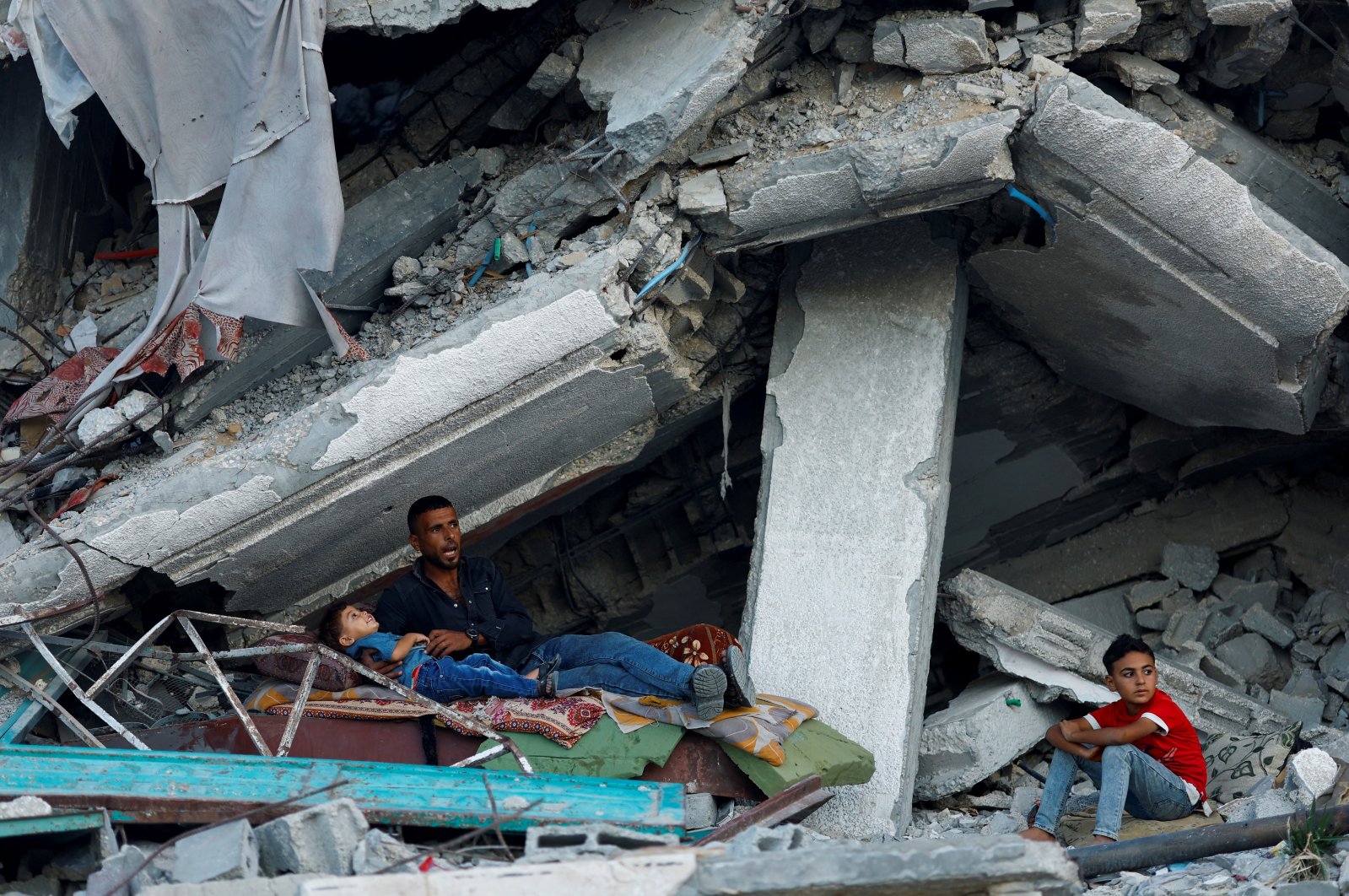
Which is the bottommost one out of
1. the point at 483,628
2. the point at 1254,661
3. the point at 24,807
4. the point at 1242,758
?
the point at 1254,661

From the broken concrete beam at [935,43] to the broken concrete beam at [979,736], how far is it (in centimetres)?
240

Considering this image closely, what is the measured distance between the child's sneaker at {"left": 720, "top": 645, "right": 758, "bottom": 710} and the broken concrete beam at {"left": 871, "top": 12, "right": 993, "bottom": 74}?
214 cm

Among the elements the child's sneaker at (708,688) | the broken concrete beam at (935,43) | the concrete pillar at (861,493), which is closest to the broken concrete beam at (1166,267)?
the broken concrete beam at (935,43)

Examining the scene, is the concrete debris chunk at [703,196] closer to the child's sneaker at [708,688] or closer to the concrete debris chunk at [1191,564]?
the child's sneaker at [708,688]

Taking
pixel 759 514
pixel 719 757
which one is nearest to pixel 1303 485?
pixel 759 514

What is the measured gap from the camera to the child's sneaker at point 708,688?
4668mm

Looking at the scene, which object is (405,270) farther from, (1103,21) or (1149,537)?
(1149,537)

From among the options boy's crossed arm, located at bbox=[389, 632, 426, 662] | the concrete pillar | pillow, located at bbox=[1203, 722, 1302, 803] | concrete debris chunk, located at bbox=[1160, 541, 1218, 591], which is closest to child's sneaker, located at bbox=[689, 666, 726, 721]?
the concrete pillar

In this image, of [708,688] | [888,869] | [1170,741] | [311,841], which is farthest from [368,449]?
[1170,741]

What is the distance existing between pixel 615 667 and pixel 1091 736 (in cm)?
157

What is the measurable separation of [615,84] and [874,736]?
2471 millimetres

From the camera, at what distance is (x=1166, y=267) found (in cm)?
531

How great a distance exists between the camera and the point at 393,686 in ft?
15.6

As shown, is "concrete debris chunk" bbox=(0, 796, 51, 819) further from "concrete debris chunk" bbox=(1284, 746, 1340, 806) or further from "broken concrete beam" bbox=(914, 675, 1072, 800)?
"concrete debris chunk" bbox=(1284, 746, 1340, 806)
